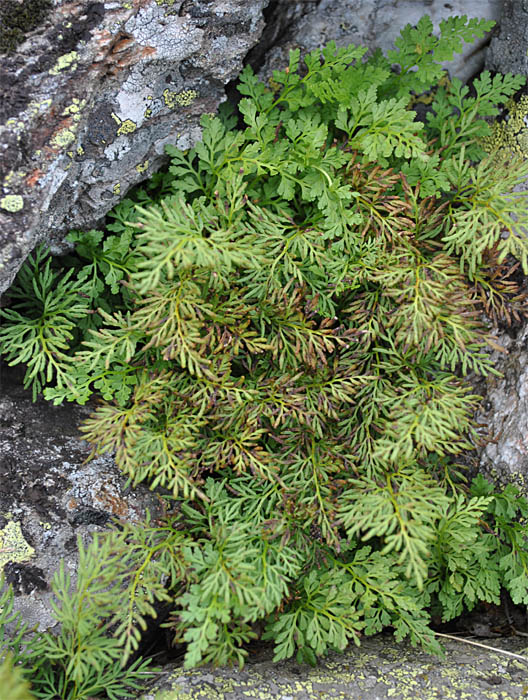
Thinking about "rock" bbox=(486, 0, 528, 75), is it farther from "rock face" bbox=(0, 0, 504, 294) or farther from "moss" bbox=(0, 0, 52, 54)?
"moss" bbox=(0, 0, 52, 54)

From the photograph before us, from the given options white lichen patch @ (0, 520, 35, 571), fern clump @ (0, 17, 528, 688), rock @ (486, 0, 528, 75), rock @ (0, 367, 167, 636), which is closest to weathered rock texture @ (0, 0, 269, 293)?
fern clump @ (0, 17, 528, 688)

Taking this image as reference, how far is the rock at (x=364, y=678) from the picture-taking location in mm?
2561

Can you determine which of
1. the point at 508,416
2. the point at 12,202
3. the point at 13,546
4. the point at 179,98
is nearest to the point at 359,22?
the point at 179,98

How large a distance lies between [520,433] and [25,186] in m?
2.70

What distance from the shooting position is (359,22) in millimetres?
3314

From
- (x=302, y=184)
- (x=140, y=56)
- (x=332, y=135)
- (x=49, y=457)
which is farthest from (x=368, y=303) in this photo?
(x=49, y=457)

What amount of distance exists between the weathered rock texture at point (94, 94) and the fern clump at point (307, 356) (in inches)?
6.4

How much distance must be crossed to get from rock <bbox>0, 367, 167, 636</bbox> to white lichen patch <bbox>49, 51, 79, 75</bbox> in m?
1.49

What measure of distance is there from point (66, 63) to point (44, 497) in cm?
195

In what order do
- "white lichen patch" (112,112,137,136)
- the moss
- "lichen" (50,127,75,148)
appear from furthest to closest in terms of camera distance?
"white lichen patch" (112,112,137,136) < "lichen" (50,127,75,148) < the moss

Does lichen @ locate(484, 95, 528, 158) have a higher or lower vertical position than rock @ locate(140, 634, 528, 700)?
higher

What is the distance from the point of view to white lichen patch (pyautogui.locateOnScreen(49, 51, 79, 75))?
7.82ft

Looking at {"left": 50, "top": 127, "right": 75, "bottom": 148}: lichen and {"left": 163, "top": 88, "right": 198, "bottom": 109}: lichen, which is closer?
{"left": 50, "top": 127, "right": 75, "bottom": 148}: lichen

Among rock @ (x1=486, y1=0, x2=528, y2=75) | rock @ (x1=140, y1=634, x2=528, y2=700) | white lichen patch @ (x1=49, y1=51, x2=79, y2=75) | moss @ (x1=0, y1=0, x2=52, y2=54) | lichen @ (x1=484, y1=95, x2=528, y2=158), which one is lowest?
rock @ (x1=140, y1=634, x2=528, y2=700)
